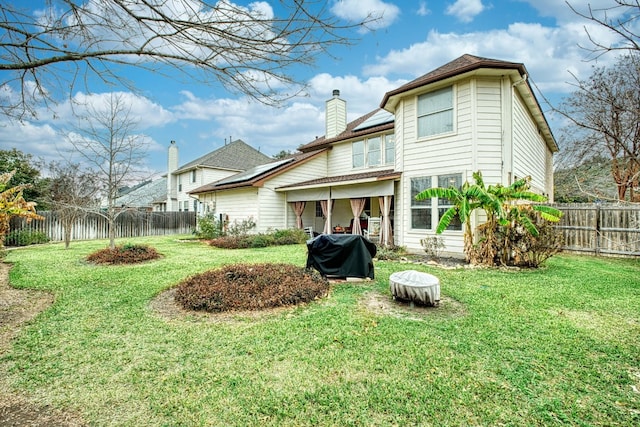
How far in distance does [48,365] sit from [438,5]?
7311 mm

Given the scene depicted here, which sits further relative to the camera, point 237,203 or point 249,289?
point 237,203

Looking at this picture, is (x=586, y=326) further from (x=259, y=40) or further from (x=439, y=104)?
(x=439, y=104)

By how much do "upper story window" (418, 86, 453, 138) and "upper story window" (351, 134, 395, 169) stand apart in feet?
10.8

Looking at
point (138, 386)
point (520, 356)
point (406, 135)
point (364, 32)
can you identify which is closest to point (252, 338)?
point (138, 386)

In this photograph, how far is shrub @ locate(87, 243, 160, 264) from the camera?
9258 millimetres

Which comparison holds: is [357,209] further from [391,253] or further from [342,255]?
[342,255]

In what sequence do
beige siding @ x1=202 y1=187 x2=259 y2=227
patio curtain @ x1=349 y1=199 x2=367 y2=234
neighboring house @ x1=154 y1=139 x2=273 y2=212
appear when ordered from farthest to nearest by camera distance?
neighboring house @ x1=154 y1=139 x2=273 y2=212
beige siding @ x1=202 y1=187 x2=259 y2=227
patio curtain @ x1=349 y1=199 x2=367 y2=234

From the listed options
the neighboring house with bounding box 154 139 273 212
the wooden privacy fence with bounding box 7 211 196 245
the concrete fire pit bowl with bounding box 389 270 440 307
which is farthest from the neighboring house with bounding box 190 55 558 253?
the neighboring house with bounding box 154 139 273 212

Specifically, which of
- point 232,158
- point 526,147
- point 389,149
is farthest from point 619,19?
point 232,158

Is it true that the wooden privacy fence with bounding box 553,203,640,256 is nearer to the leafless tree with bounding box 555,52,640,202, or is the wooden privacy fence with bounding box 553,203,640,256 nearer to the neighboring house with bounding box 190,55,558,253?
the leafless tree with bounding box 555,52,640,202

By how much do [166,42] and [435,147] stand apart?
31.1 ft

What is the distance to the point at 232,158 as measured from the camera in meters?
28.2

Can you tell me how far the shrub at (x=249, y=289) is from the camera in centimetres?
495

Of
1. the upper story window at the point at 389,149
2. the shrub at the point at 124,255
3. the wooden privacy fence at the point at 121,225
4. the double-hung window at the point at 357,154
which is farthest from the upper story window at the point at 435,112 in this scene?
the wooden privacy fence at the point at 121,225
